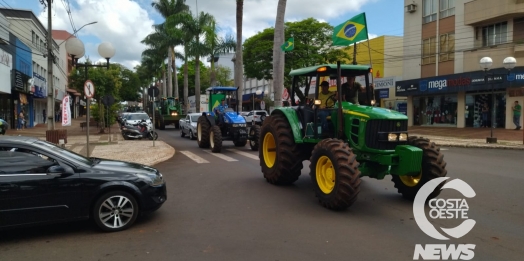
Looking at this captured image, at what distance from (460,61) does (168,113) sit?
22.8 meters

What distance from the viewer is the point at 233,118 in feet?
56.6

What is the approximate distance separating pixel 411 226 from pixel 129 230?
410 centimetres

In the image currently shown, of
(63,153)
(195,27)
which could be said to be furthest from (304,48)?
(63,153)

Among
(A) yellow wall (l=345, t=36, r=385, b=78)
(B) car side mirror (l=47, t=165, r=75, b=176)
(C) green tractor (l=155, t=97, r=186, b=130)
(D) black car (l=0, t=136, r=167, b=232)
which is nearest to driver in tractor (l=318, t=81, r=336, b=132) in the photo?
(D) black car (l=0, t=136, r=167, b=232)

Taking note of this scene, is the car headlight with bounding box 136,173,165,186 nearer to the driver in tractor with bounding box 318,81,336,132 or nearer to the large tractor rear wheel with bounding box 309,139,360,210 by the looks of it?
the large tractor rear wheel with bounding box 309,139,360,210

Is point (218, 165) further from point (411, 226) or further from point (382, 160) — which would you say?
point (411, 226)

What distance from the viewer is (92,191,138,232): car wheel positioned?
19.4 feet

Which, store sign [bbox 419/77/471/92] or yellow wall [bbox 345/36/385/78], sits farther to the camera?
yellow wall [bbox 345/36/385/78]

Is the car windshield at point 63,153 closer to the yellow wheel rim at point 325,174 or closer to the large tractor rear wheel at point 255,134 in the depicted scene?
the yellow wheel rim at point 325,174

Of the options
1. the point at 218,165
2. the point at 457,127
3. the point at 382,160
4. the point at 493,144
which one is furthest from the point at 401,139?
the point at 457,127

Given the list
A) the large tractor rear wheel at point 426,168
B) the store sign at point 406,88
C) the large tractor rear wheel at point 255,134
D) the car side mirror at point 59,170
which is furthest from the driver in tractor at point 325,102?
the store sign at point 406,88

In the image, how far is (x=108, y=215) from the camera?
5.96 m

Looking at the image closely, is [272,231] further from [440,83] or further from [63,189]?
[440,83]

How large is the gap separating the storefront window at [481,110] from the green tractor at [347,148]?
842 inches
